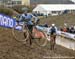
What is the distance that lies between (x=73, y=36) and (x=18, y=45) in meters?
7.09

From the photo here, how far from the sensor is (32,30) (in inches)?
524

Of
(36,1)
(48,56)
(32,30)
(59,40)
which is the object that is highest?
(32,30)

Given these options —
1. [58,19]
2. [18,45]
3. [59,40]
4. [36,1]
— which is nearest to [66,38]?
[59,40]

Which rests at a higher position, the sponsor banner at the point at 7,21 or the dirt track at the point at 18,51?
the sponsor banner at the point at 7,21

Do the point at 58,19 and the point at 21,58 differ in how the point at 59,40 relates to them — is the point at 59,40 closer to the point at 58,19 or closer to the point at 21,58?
the point at 21,58

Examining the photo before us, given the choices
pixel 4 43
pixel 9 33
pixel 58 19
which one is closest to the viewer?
pixel 4 43

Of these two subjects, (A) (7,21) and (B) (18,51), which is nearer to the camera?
(B) (18,51)

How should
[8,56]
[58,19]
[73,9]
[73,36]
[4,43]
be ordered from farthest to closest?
[73,9] → [58,19] → [73,36] → [4,43] → [8,56]

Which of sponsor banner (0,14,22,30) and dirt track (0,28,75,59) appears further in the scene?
sponsor banner (0,14,22,30)

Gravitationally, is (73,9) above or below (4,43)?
below

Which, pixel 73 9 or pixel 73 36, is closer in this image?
pixel 73 36

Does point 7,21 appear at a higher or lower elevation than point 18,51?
higher

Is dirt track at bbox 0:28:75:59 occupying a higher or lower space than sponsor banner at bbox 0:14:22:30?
lower

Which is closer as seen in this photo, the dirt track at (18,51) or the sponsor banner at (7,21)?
the dirt track at (18,51)
